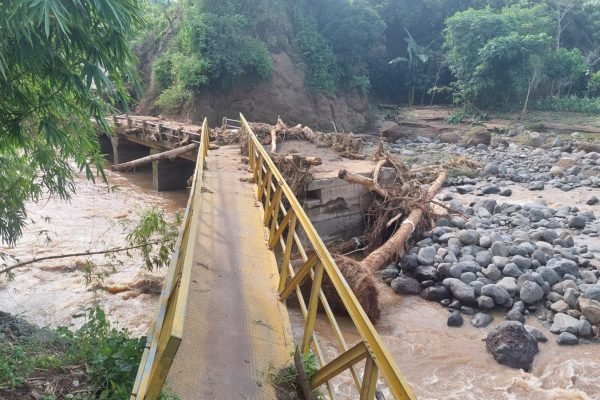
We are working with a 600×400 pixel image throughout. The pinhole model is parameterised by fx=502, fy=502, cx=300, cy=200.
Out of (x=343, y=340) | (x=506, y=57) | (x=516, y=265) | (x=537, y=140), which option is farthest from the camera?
(x=506, y=57)

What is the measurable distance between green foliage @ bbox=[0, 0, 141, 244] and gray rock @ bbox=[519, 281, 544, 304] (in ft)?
21.2

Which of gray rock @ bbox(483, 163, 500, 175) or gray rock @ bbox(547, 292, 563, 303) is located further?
gray rock @ bbox(483, 163, 500, 175)

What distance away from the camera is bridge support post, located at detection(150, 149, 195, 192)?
16652mm

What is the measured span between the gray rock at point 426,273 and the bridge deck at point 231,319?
3472 mm

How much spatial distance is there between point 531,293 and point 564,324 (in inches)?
30.1

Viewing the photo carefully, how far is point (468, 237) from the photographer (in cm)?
984

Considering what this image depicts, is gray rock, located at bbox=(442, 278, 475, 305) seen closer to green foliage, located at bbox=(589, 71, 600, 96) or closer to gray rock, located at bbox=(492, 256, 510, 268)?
gray rock, located at bbox=(492, 256, 510, 268)

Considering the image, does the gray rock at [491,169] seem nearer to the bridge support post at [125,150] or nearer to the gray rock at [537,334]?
the gray rock at [537,334]

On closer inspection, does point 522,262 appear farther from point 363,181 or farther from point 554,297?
point 363,181

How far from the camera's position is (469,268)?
28.3 feet

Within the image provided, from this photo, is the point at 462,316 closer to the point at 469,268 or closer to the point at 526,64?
the point at 469,268

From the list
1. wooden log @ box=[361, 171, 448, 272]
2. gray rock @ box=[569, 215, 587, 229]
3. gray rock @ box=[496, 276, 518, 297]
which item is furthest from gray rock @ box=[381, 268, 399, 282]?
gray rock @ box=[569, 215, 587, 229]

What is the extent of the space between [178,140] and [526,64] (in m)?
20.7

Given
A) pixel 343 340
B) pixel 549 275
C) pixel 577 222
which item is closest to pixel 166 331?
pixel 343 340
